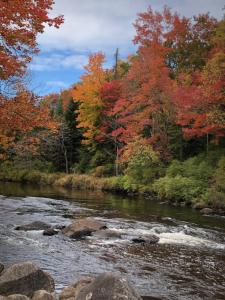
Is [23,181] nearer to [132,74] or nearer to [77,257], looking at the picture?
[132,74]

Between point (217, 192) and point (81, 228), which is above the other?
point (217, 192)

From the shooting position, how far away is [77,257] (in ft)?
43.5

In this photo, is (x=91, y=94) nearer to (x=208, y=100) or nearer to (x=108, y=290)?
(x=208, y=100)

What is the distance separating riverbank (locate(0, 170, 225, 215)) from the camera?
26659mm

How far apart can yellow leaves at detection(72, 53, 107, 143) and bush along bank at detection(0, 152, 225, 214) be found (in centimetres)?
625

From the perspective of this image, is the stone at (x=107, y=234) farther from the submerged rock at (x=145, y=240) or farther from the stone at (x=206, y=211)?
the stone at (x=206, y=211)

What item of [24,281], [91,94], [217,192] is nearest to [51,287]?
[24,281]

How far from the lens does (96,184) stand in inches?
1612

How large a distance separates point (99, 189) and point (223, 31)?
1761 centimetres

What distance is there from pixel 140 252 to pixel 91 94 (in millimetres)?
32927

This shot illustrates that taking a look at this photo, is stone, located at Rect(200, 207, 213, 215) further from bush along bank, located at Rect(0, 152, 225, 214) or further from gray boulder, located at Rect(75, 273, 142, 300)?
gray boulder, located at Rect(75, 273, 142, 300)

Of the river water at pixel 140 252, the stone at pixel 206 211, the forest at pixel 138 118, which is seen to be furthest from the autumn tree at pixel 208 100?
the river water at pixel 140 252

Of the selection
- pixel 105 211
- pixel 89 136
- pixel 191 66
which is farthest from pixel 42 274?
pixel 89 136

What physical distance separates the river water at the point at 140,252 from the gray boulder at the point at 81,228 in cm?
39
